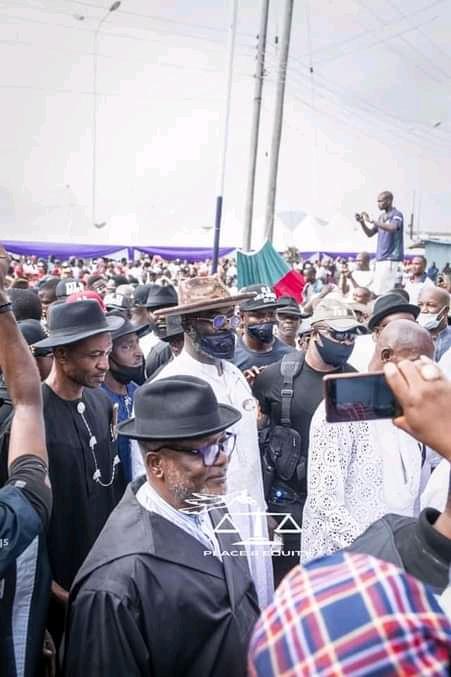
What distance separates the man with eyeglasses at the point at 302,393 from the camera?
3.31 metres

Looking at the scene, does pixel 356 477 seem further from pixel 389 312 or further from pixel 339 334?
pixel 389 312

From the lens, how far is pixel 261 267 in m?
8.70

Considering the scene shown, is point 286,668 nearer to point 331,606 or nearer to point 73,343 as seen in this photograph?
point 331,606

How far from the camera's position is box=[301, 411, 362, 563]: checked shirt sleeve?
2.30 m

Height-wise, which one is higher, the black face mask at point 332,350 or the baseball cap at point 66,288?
A: the black face mask at point 332,350

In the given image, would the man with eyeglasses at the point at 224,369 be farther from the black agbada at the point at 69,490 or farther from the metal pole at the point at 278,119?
the metal pole at the point at 278,119

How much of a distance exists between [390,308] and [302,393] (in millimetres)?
1207

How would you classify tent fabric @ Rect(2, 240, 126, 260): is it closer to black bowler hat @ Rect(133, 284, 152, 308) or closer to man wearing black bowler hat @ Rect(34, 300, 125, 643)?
black bowler hat @ Rect(133, 284, 152, 308)

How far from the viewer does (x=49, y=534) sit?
2.77 meters

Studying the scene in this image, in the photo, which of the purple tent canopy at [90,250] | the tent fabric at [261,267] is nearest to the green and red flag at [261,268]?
the tent fabric at [261,267]

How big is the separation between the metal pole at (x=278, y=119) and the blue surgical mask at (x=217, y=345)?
931cm

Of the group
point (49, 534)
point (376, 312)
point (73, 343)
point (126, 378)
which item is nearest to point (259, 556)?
point (49, 534)

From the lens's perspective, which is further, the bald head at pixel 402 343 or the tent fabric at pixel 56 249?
the tent fabric at pixel 56 249

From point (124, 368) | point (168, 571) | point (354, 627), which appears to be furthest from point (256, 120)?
point (354, 627)
